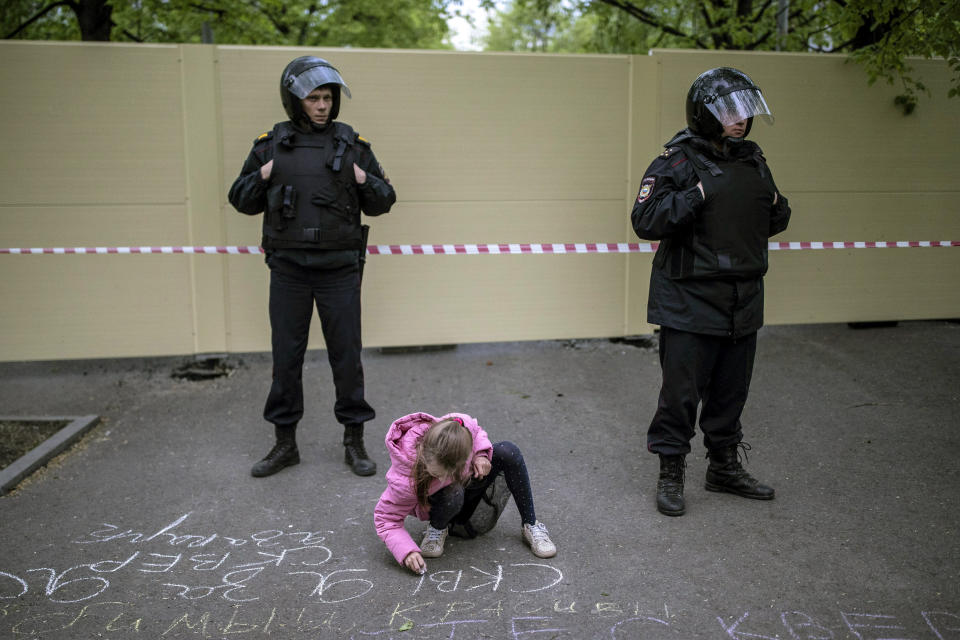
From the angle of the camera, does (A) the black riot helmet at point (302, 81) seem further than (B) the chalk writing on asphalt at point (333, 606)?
Yes

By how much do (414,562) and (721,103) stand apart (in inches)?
97.3

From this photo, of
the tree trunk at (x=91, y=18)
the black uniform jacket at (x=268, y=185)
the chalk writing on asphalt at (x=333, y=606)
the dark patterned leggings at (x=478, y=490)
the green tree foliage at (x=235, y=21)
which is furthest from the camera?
Answer: the green tree foliage at (x=235, y=21)

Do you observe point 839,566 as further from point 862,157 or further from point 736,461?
point 862,157

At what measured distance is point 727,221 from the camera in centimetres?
401

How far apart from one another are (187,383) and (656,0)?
7.20 meters

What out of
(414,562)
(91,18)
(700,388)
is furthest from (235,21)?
(414,562)

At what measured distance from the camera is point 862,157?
752 cm

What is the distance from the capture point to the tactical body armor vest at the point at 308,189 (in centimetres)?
458

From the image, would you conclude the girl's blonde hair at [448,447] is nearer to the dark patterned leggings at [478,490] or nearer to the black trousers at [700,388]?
the dark patterned leggings at [478,490]

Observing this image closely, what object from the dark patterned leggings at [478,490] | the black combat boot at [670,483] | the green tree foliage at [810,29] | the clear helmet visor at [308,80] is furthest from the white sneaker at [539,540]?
the green tree foliage at [810,29]

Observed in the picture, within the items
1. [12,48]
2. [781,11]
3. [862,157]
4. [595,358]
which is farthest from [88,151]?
[781,11]

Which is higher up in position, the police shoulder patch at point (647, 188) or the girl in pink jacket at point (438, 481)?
the police shoulder patch at point (647, 188)

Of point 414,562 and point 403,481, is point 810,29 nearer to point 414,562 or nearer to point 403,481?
point 403,481

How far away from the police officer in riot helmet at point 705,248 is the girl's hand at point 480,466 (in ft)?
3.66
